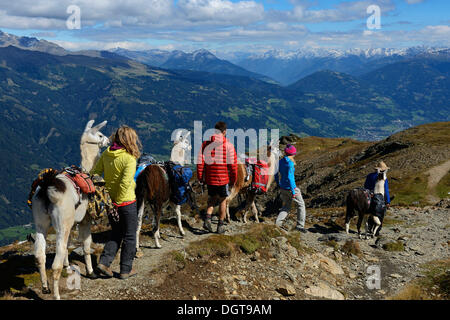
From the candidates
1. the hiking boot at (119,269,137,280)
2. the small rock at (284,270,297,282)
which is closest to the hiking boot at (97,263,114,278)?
the hiking boot at (119,269,137,280)

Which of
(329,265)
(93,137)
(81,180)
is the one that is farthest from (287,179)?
(81,180)

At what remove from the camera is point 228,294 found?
8148mm

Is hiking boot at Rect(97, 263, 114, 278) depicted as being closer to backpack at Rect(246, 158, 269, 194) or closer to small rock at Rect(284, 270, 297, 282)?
small rock at Rect(284, 270, 297, 282)

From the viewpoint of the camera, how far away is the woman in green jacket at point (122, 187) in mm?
8047

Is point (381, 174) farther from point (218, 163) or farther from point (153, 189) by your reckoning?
point (153, 189)

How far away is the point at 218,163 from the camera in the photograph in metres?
11.1

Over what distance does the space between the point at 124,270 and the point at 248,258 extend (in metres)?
3.71

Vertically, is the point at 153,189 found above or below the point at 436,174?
above

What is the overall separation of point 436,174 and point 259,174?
23.6 meters

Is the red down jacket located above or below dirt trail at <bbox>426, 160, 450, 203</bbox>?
above

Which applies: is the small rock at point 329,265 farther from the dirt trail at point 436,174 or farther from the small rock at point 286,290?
the dirt trail at point 436,174

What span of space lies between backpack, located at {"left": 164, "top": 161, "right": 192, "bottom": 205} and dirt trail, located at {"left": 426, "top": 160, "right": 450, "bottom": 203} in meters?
22.2

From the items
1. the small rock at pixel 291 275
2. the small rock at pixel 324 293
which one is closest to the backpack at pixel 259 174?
the small rock at pixel 291 275

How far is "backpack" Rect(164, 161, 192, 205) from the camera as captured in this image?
11766 millimetres
